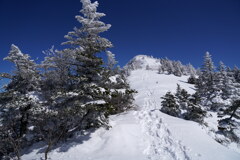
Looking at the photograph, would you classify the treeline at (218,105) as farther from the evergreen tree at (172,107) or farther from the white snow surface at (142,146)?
the white snow surface at (142,146)

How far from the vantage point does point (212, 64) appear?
35.6 m

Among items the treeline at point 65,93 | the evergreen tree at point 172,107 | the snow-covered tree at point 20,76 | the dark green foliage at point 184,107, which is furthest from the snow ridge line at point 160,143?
the snow-covered tree at point 20,76

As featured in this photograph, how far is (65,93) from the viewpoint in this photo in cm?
750

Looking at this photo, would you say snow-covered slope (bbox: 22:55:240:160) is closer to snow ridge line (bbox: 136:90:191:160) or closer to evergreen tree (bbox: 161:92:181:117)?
snow ridge line (bbox: 136:90:191:160)

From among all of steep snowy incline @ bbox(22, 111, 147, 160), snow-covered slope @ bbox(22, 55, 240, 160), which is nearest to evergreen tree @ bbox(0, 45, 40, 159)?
snow-covered slope @ bbox(22, 55, 240, 160)

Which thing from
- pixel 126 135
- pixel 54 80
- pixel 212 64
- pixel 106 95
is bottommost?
pixel 126 135

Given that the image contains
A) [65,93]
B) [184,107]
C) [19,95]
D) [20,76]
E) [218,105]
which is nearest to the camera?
[65,93]

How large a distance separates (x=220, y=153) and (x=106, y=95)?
7.11 metres

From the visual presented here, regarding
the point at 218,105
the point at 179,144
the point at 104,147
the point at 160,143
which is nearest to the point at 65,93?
the point at 104,147

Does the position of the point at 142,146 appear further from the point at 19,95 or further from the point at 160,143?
the point at 19,95

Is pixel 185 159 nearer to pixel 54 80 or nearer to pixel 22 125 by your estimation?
pixel 54 80

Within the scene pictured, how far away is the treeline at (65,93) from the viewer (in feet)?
25.2

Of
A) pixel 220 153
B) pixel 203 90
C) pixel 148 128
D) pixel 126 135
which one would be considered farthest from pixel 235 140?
pixel 203 90

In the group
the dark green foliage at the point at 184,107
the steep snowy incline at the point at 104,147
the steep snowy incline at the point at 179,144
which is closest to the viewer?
the steep snowy incline at the point at 179,144
